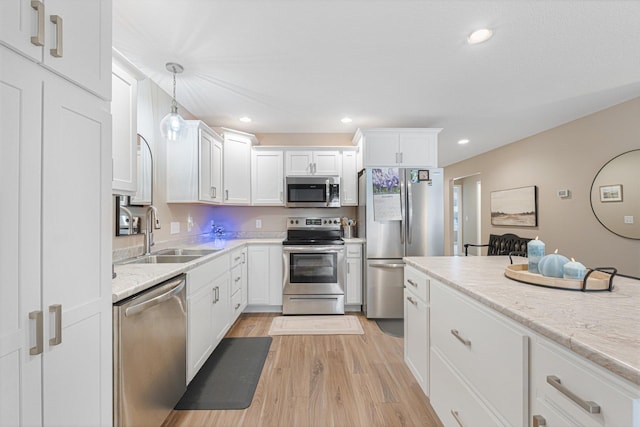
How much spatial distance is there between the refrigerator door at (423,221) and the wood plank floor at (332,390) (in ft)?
3.80

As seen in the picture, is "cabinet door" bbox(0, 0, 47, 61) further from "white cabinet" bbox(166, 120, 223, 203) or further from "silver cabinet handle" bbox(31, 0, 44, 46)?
"white cabinet" bbox(166, 120, 223, 203)

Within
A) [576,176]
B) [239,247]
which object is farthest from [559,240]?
[239,247]

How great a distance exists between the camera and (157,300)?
1.38m

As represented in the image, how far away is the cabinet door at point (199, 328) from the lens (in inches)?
69.3

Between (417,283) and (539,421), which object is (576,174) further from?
(539,421)

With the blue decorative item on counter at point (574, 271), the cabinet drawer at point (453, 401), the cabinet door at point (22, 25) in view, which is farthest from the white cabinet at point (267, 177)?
the blue decorative item on counter at point (574, 271)

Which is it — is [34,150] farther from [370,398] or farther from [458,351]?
[370,398]

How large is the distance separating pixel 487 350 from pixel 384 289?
2.22 meters

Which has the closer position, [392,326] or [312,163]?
[392,326]

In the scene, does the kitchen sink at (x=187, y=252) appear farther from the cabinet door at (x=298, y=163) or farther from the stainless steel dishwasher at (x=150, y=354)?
the cabinet door at (x=298, y=163)

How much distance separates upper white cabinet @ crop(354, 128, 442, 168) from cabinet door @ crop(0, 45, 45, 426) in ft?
9.75

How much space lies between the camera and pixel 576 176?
3541mm

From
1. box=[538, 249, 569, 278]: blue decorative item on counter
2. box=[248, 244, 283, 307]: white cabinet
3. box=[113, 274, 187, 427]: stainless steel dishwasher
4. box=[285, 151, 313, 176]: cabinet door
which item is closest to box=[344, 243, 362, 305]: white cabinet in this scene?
box=[248, 244, 283, 307]: white cabinet

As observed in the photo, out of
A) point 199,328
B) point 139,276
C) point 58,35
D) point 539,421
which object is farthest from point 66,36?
point 539,421
